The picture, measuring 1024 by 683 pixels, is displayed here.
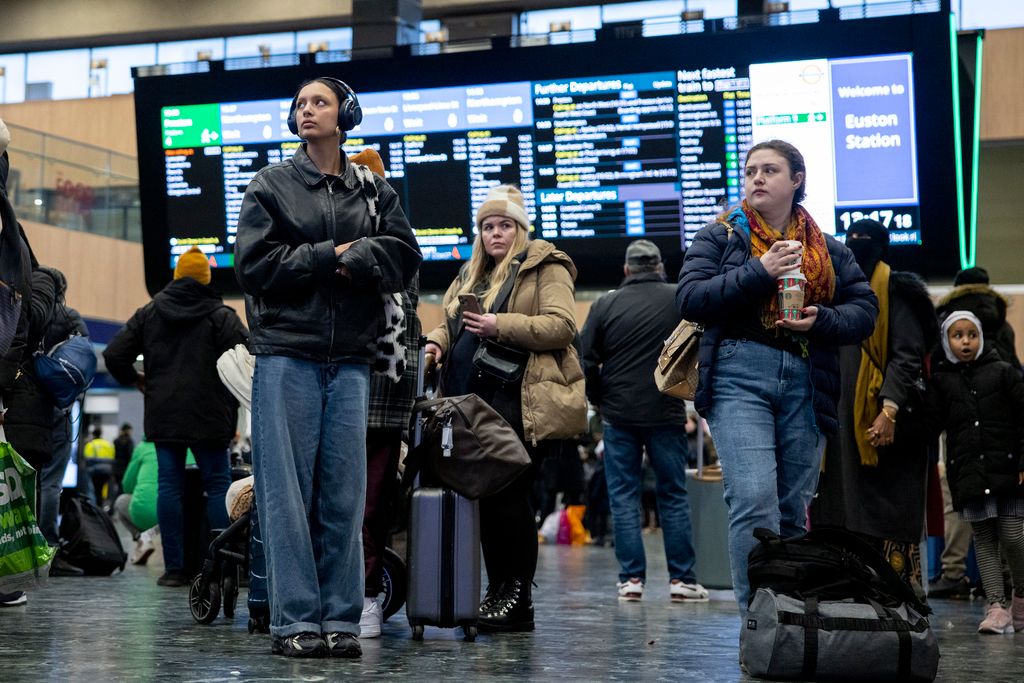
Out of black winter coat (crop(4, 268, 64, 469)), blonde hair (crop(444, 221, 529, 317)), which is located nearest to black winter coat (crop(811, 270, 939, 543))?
blonde hair (crop(444, 221, 529, 317))

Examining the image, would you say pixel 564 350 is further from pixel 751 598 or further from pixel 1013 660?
pixel 1013 660

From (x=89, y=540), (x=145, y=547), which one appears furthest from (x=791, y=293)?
(x=145, y=547)

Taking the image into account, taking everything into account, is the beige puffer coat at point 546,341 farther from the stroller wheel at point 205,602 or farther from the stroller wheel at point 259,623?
the stroller wheel at point 205,602

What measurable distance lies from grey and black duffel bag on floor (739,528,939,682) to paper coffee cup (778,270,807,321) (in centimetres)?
66

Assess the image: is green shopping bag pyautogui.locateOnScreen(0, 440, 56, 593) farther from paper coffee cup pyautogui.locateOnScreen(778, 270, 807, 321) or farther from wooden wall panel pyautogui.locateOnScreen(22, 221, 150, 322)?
wooden wall panel pyautogui.locateOnScreen(22, 221, 150, 322)

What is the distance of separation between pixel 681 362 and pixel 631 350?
2.57 m

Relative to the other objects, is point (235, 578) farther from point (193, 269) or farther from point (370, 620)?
point (193, 269)

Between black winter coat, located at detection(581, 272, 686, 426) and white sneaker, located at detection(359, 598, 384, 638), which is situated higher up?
black winter coat, located at detection(581, 272, 686, 426)

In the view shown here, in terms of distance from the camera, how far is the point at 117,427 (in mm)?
29266

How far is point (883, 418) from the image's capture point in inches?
238

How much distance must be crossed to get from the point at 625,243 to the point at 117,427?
73.5ft

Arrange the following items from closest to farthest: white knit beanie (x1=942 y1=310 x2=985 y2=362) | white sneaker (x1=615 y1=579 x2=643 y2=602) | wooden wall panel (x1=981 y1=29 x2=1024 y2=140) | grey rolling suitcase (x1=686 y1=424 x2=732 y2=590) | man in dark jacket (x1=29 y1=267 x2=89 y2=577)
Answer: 1. white knit beanie (x1=942 y1=310 x2=985 y2=362)
2. man in dark jacket (x1=29 y1=267 x2=89 y2=577)
3. white sneaker (x1=615 y1=579 x2=643 y2=602)
4. grey rolling suitcase (x1=686 y1=424 x2=732 y2=590)
5. wooden wall panel (x1=981 y1=29 x2=1024 y2=140)

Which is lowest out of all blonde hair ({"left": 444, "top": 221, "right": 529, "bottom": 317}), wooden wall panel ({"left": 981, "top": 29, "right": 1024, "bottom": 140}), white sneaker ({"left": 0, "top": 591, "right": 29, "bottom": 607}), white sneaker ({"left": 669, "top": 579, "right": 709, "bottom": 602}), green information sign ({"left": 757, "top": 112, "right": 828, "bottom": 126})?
white sneaker ({"left": 669, "top": 579, "right": 709, "bottom": 602})

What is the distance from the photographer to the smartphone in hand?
5285 mm
